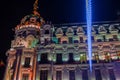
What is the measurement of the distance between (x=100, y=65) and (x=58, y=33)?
37.4 ft

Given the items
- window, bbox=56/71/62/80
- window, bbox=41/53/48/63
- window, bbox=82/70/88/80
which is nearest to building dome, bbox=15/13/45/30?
window, bbox=41/53/48/63

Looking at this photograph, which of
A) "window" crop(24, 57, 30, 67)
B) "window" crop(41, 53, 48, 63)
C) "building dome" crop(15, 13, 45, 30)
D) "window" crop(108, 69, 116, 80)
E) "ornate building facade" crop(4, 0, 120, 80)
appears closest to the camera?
"window" crop(108, 69, 116, 80)

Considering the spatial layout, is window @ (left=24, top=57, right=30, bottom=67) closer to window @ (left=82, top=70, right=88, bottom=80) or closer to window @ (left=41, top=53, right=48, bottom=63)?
window @ (left=41, top=53, right=48, bottom=63)

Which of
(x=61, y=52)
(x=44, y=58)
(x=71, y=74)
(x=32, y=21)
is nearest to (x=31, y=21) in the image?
(x=32, y=21)

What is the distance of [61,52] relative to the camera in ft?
147

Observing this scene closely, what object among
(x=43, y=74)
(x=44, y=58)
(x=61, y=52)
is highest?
(x=61, y=52)

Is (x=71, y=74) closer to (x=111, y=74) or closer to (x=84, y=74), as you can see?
(x=84, y=74)

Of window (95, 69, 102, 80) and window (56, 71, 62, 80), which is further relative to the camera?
window (56, 71, 62, 80)

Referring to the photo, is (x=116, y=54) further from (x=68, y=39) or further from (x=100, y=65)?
(x=68, y=39)

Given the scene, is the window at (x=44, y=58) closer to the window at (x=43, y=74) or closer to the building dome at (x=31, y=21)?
the window at (x=43, y=74)

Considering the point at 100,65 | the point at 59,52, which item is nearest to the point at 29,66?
the point at 59,52

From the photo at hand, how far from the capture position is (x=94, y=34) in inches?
1865

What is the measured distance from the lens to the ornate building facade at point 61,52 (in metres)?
41.8

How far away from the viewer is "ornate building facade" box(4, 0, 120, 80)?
1644 inches
